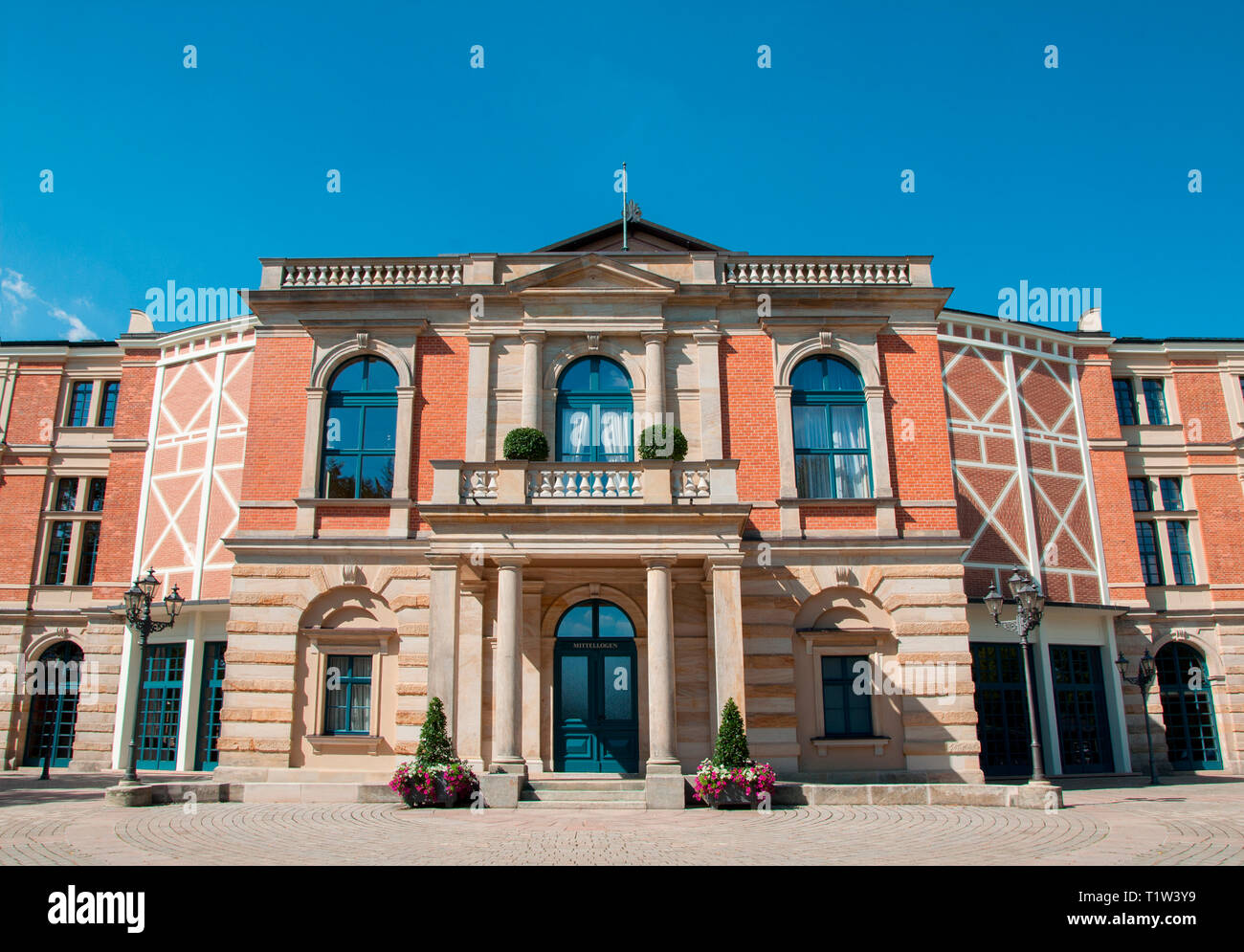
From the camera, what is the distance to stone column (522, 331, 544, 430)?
60.6 feet

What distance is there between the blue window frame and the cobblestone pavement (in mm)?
2619

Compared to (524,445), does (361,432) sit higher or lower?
higher

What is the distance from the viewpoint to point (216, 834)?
1138 cm

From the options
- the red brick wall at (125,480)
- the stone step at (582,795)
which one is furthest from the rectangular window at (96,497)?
the stone step at (582,795)

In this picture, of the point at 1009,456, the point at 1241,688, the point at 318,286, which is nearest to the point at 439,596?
the point at 318,286

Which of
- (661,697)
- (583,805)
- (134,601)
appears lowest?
(583,805)

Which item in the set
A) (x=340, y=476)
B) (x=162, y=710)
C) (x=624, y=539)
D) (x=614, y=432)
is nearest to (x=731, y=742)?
(x=624, y=539)

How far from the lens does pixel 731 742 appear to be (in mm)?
14664

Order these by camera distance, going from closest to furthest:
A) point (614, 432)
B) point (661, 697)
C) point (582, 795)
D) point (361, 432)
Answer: point (582, 795)
point (661, 697)
point (614, 432)
point (361, 432)

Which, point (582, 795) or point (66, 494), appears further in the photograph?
point (66, 494)

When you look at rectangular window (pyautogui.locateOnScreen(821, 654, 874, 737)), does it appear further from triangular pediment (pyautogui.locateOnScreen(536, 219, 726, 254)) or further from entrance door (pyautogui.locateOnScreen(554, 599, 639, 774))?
triangular pediment (pyautogui.locateOnScreen(536, 219, 726, 254))

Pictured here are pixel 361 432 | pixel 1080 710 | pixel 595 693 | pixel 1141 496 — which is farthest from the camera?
pixel 1141 496

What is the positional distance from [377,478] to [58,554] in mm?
15316

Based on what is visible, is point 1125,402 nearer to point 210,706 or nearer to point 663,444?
point 663,444
